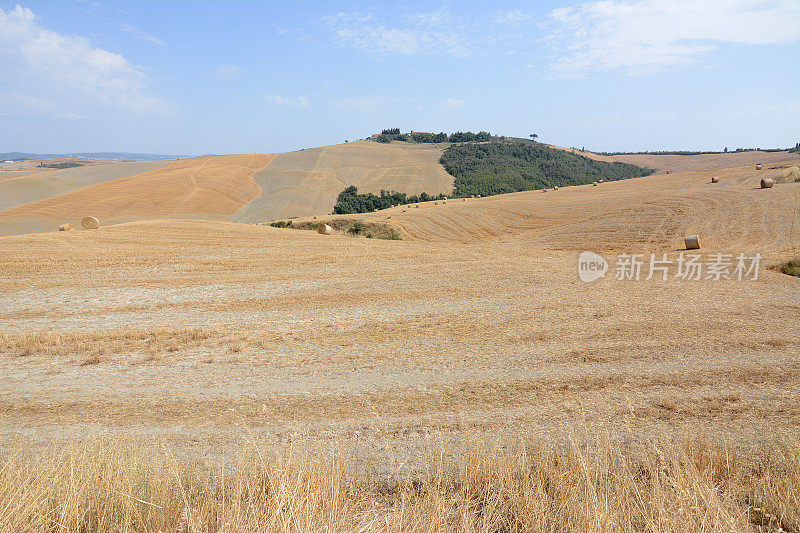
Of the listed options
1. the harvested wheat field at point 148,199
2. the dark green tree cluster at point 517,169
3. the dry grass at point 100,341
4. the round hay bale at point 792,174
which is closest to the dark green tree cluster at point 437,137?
the dark green tree cluster at point 517,169

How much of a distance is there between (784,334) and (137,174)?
306 feet

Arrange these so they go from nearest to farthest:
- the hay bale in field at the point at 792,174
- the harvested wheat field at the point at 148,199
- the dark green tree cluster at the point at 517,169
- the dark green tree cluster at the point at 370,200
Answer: the hay bale in field at the point at 792,174 → the harvested wheat field at the point at 148,199 → the dark green tree cluster at the point at 370,200 → the dark green tree cluster at the point at 517,169

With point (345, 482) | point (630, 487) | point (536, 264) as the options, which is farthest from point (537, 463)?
point (536, 264)

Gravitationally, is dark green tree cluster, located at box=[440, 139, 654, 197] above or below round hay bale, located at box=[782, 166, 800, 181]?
above

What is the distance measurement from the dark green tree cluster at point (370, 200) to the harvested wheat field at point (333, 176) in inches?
89.0

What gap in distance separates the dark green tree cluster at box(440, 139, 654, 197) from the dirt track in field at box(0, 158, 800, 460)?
176 ft

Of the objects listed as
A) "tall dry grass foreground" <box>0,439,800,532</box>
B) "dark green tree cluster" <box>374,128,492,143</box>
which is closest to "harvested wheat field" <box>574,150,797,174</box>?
"dark green tree cluster" <box>374,128,492,143</box>

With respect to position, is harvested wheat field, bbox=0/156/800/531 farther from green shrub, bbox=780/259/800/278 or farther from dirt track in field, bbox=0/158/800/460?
green shrub, bbox=780/259/800/278

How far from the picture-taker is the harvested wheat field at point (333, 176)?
218ft

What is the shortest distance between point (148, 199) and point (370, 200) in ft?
101

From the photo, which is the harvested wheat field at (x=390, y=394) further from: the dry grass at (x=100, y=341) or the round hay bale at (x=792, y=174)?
the round hay bale at (x=792, y=174)

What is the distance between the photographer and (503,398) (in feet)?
26.0

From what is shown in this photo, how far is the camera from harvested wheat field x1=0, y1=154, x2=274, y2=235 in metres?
56.8

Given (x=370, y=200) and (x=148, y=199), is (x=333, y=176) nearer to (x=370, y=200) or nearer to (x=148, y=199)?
(x=370, y=200)
